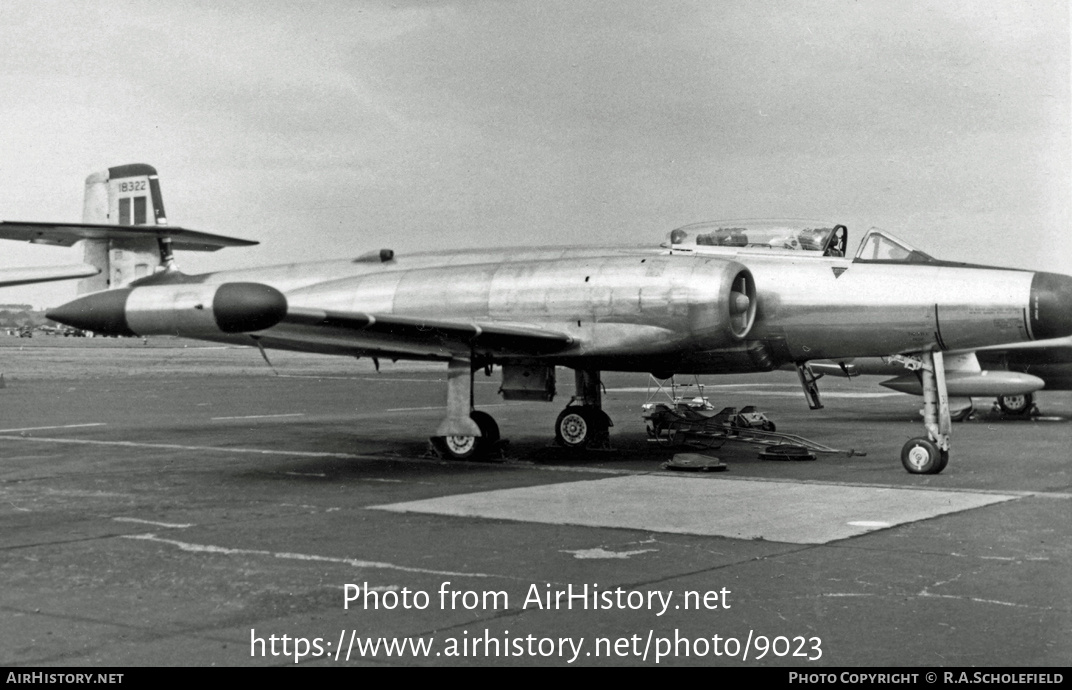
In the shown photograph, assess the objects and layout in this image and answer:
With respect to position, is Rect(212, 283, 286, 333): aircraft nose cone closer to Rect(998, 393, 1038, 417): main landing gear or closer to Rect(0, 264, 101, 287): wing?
Rect(0, 264, 101, 287): wing

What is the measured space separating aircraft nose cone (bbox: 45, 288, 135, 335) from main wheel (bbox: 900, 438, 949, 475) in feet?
28.5

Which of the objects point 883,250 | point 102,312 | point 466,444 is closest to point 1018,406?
point 883,250

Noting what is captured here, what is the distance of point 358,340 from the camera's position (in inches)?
518

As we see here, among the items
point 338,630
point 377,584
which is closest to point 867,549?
point 377,584

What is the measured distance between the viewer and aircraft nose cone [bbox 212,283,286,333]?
10.2 meters

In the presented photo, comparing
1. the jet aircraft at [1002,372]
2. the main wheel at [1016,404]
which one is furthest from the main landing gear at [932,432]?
the main wheel at [1016,404]

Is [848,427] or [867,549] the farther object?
[848,427]

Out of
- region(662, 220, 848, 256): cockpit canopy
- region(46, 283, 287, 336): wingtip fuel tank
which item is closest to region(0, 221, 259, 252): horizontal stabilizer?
region(46, 283, 287, 336): wingtip fuel tank

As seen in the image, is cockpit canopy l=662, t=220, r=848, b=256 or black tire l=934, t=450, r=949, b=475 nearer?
black tire l=934, t=450, r=949, b=475

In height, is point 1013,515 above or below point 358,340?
below

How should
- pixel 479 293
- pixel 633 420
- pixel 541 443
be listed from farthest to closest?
pixel 633 420 < pixel 541 443 < pixel 479 293

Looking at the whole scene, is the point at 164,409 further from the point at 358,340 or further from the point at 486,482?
the point at 486,482

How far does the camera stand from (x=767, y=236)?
14242mm

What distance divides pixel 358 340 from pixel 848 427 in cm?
1076
